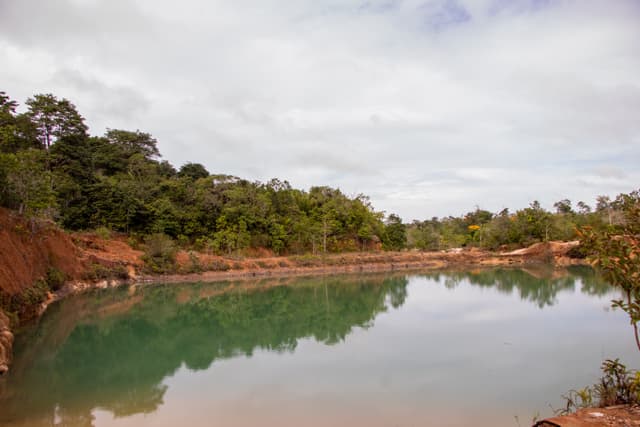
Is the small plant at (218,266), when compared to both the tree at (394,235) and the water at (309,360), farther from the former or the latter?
the tree at (394,235)

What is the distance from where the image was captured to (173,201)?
35750 millimetres

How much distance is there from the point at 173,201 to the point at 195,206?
2.07 m

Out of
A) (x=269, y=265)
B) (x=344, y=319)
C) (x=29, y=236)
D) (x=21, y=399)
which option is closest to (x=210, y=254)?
(x=269, y=265)

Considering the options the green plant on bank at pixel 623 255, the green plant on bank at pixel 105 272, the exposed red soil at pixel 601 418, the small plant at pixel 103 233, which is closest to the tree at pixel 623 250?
the green plant on bank at pixel 623 255

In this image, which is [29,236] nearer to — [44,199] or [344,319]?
[44,199]

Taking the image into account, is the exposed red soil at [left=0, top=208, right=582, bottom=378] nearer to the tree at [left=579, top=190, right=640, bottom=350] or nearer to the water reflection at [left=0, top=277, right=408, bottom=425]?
the water reflection at [left=0, top=277, right=408, bottom=425]

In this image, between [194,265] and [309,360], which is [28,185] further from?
[194,265]

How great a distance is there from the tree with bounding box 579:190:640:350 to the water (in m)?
2.04

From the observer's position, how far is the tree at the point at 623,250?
4814 millimetres

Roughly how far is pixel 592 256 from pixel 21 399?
895 centimetres

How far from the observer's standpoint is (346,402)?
22.4ft

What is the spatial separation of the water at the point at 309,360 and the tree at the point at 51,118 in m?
19.0

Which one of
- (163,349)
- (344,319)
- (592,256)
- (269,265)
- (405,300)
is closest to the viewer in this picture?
(592,256)

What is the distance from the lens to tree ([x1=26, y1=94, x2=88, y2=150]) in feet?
98.8
